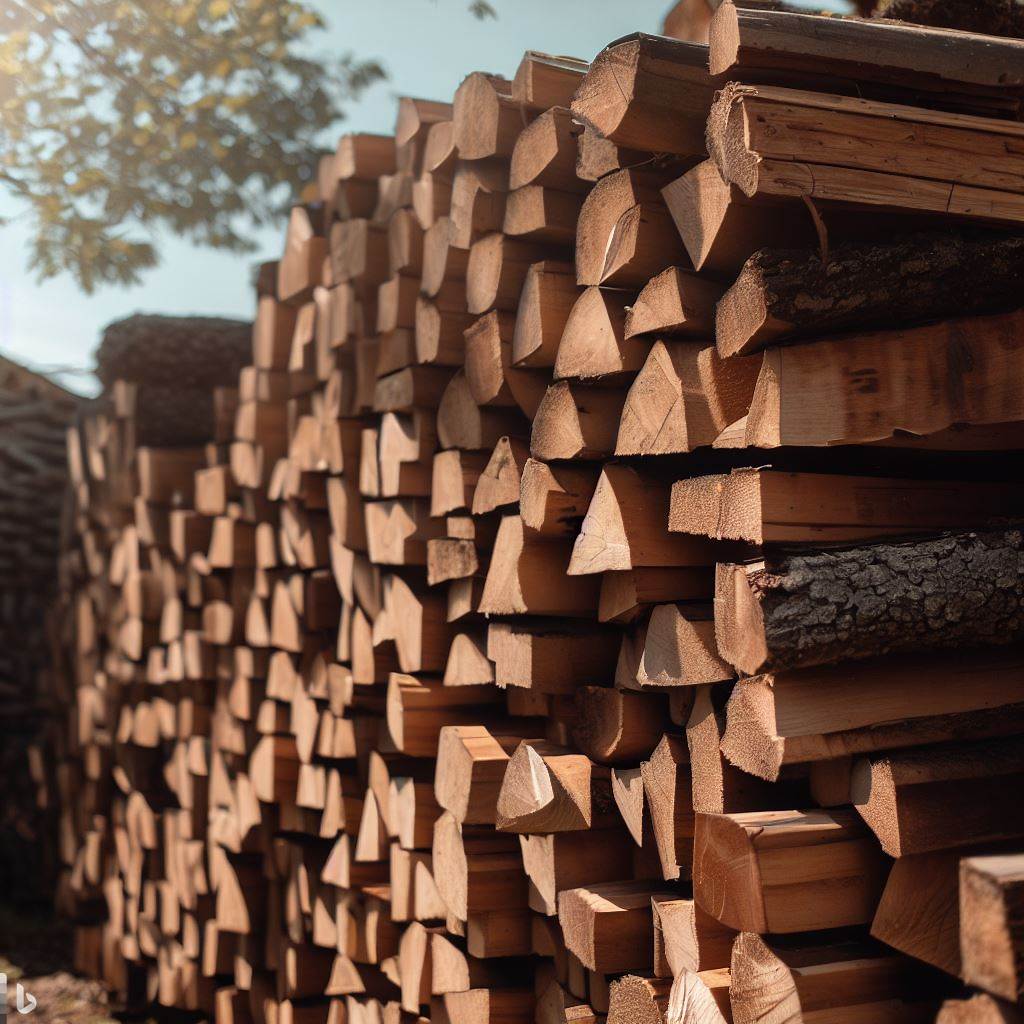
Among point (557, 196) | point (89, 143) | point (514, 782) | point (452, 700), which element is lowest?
point (514, 782)

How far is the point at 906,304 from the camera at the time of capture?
146 centimetres

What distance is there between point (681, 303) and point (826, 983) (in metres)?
0.88

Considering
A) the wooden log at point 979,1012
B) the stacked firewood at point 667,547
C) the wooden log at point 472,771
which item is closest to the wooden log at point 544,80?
the stacked firewood at point 667,547

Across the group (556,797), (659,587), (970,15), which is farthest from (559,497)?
(970,15)

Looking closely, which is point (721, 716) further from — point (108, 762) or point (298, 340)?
point (108, 762)

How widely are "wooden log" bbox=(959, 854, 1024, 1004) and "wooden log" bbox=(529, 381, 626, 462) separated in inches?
34.1

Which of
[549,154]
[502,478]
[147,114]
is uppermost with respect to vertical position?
[147,114]

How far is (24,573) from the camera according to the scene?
5727 millimetres

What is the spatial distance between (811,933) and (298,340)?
2062 millimetres

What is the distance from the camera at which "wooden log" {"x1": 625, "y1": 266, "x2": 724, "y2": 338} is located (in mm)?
1645

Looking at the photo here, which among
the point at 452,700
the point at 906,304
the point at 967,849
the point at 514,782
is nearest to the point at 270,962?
the point at 452,700

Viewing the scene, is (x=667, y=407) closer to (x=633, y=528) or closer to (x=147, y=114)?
(x=633, y=528)

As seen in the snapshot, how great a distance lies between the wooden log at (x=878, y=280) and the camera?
144 cm

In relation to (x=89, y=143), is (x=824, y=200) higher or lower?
lower
